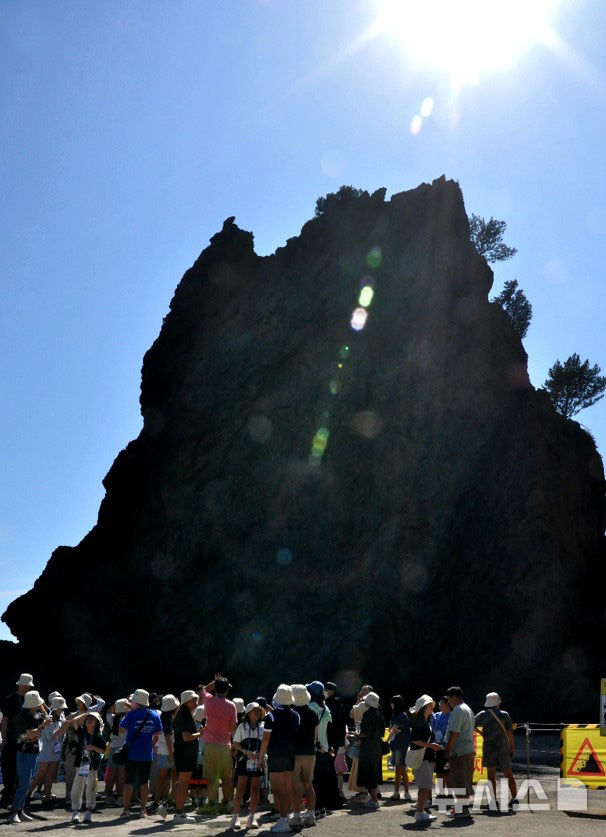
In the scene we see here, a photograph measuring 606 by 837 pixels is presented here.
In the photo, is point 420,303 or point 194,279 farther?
point 194,279

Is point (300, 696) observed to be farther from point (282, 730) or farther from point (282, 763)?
point (282, 763)

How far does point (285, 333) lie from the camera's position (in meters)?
47.1

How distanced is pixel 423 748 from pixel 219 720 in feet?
10.4

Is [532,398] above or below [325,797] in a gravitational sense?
above

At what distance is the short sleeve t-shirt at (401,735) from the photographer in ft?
51.0

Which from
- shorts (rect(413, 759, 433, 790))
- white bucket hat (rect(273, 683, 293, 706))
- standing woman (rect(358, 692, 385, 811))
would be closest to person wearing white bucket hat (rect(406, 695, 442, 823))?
shorts (rect(413, 759, 433, 790))

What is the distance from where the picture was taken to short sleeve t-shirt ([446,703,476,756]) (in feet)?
42.2

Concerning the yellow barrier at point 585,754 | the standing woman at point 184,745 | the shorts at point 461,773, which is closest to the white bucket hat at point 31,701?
the standing woman at point 184,745

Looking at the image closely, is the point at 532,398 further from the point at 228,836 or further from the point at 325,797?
the point at 228,836

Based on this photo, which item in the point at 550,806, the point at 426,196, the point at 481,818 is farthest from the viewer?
the point at 426,196

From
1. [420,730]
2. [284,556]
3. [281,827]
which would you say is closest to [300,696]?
[281,827]

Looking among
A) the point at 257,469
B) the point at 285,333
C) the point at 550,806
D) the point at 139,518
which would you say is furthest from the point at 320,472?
the point at 550,806

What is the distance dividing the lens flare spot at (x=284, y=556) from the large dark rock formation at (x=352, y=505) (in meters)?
0.17

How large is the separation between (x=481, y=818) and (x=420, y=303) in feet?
110
